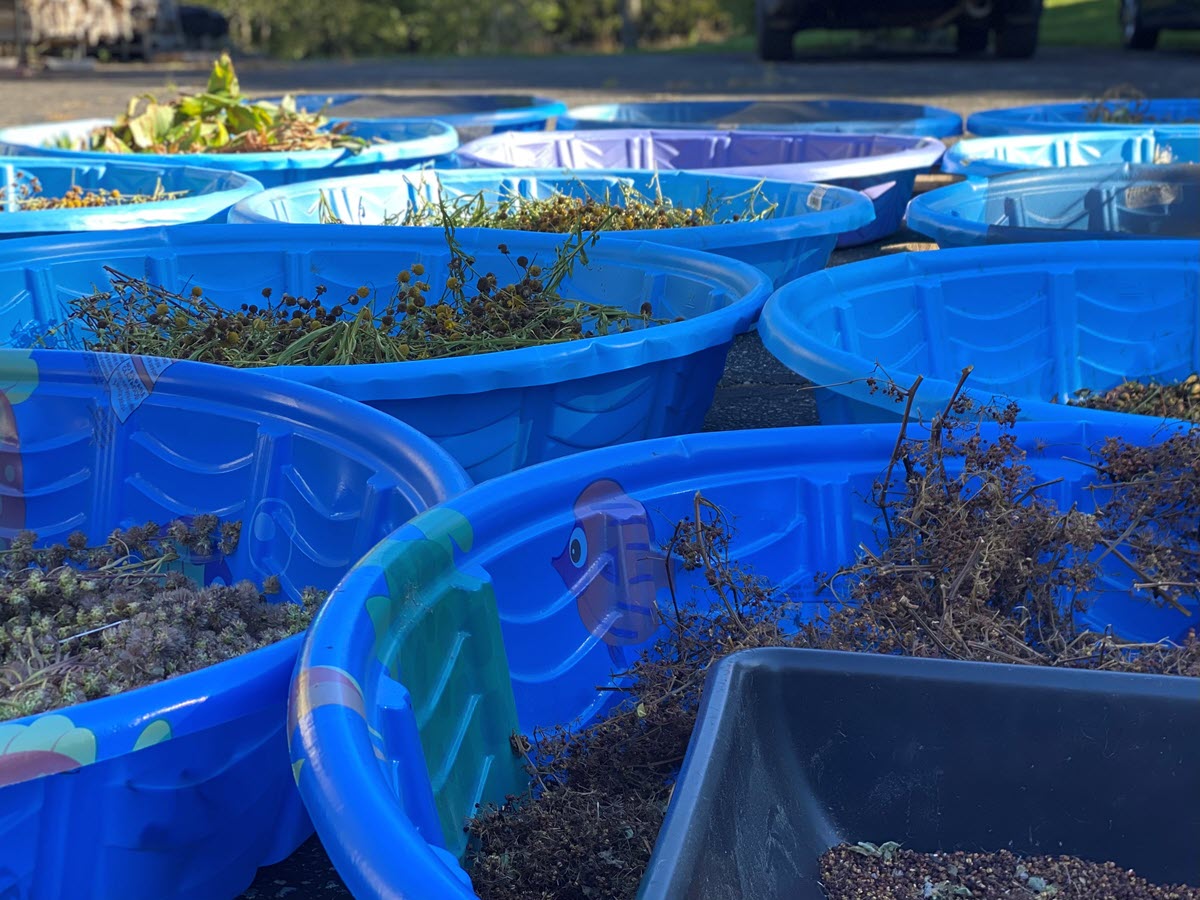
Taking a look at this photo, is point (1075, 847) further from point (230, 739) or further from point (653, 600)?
point (230, 739)

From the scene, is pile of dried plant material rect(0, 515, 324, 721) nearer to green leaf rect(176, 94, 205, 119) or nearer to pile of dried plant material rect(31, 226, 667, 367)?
pile of dried plant material rect(31, 226, 667, 367)

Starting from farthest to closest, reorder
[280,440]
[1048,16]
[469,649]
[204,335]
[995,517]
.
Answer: [1048,16], [204,335], [280,440], [995,517], [469,649]

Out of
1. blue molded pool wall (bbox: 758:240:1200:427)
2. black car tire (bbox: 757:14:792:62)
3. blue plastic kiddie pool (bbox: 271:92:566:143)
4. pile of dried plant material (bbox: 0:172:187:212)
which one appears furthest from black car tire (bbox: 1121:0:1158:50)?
blue molded pool wall (bbox: 758:240:1200:427)

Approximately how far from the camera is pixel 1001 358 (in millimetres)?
2297

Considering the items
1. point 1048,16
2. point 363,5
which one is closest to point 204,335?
point 1048,16

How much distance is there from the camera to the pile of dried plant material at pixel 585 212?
2.96 m

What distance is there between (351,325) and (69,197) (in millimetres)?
1657

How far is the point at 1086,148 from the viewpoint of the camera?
4492mm

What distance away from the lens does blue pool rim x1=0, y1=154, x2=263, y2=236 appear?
Answer: 2740 mm

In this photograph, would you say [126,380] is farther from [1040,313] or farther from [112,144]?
[112,144]

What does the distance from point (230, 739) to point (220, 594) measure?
366mm

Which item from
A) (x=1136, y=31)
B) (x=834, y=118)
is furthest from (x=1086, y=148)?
(x=1136, y=31)

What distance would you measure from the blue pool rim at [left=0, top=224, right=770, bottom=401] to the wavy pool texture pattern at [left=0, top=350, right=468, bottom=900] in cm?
15

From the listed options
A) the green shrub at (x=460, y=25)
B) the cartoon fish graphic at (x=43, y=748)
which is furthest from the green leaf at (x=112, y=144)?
the green shrub at (x=460, y=25)
